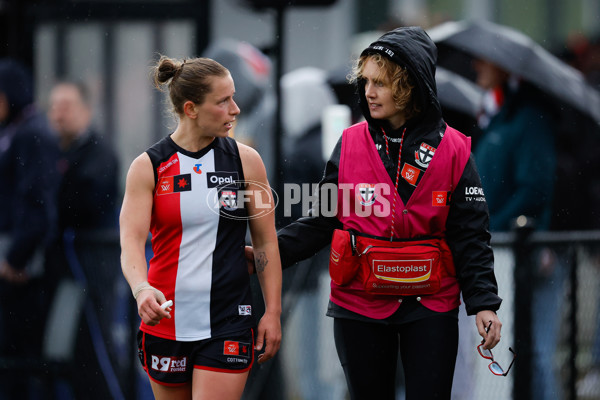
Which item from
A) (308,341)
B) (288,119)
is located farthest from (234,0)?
(308,341)

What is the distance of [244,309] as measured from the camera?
3643 millimetres

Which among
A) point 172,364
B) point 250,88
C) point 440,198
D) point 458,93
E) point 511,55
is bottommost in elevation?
point 172,364

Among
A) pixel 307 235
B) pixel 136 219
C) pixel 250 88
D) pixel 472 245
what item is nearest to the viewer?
pixel 136 219

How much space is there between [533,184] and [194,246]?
2616mm

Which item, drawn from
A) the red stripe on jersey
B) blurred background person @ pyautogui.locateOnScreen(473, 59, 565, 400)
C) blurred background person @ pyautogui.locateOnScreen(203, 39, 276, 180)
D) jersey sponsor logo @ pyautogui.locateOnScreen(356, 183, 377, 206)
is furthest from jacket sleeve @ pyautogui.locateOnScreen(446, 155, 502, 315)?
blurred background person @ pyautogui.locateOnScreen(203, 39, 276, 180)

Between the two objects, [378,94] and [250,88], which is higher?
[250,88]

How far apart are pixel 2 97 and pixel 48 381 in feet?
6.11

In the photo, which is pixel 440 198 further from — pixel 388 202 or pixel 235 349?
pixel 235 349

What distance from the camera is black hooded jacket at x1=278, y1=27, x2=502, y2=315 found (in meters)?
3.62

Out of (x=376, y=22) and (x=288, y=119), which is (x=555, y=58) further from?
(x=288, y=119)

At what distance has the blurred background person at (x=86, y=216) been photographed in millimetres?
5875

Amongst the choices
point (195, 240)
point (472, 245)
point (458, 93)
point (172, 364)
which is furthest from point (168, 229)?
point (458, 93)

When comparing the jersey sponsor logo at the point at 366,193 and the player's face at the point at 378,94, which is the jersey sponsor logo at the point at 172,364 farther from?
the player's face at the point at 378,94

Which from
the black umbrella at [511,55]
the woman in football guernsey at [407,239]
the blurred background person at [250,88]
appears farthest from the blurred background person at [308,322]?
the woman in football guernsey at [407,239]
